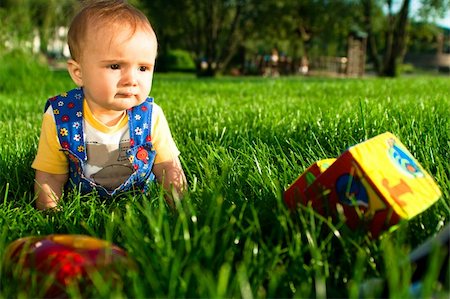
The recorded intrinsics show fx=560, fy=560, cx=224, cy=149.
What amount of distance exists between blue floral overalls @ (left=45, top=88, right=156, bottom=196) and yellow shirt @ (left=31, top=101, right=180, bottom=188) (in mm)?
24

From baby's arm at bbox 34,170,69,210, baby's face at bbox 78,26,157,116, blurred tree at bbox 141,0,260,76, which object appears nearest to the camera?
baby's face at bbox 78,26,157,116

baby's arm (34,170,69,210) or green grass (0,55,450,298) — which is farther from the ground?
green grass (0,55,450,298)

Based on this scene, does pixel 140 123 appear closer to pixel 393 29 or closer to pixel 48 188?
pixel 48 188

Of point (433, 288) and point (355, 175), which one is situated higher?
point (355, 175)

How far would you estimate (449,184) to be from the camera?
183cm

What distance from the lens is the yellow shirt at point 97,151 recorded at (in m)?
2.38

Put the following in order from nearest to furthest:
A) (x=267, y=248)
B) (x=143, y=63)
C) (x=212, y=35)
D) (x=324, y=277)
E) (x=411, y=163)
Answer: (x=324, y=277)
(x=267, y=248)
(x=411, y=163)
(x=143, y=63)
(x=212, y=35)

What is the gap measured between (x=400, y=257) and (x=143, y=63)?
4.48 feet

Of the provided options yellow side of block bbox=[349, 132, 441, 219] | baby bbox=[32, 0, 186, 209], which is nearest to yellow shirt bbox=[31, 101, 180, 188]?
baby bbox=[32, 0, 186, 209]

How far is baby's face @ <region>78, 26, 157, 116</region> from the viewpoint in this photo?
2.19 m

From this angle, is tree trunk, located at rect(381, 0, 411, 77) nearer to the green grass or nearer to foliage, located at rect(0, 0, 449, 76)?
foliage, located at rect(0, 0, 449, 76)

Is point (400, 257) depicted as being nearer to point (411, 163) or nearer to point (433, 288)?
point (433, 288)

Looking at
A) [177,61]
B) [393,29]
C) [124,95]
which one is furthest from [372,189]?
[177,61]

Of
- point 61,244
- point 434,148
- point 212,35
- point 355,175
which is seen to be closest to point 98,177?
point 61,244
